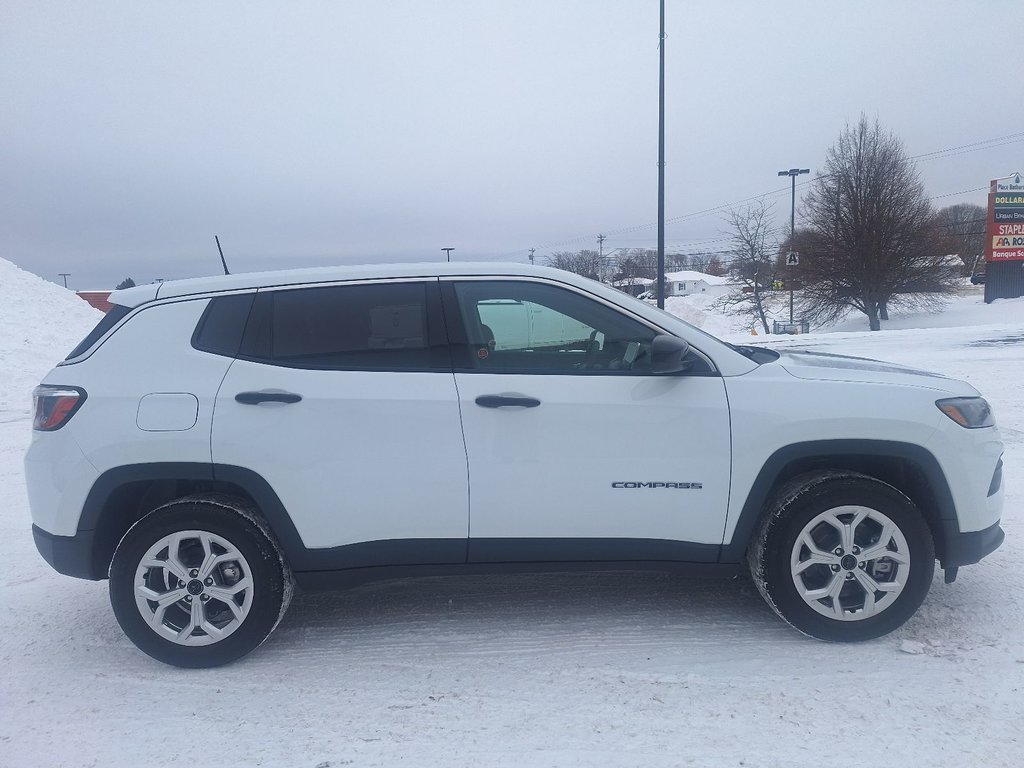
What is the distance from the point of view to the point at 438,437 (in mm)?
3412

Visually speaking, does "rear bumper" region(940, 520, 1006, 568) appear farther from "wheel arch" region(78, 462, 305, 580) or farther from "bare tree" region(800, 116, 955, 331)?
"bare tree" region(800, 116, 955, 331)

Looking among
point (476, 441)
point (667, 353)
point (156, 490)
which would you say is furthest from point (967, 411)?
point (156, 490)

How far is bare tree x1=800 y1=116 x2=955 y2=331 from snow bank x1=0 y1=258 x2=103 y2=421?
3099cm

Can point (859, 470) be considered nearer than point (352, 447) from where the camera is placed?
No

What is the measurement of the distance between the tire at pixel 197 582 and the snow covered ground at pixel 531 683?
0.51 ft

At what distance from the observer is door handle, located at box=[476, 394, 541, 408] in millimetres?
3410

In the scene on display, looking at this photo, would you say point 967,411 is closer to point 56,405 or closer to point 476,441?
point 476,441

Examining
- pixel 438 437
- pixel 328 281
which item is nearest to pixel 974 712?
pixel 438 437

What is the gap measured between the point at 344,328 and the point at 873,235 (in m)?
36.7

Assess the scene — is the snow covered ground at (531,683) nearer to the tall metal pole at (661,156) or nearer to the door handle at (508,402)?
the door handle at (508,402)

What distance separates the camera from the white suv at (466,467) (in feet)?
11.2

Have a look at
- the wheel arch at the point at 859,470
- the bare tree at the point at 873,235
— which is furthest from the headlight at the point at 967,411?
the bare tree at the point at 873,235

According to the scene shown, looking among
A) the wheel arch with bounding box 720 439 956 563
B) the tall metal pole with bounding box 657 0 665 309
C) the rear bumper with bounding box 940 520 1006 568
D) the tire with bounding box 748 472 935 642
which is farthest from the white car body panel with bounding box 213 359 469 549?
the tall metal pole with bounding box 657 0 665 309

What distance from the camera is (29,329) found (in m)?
16.5
